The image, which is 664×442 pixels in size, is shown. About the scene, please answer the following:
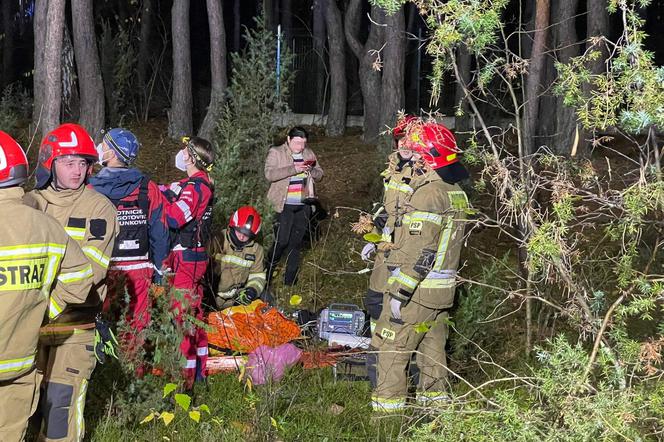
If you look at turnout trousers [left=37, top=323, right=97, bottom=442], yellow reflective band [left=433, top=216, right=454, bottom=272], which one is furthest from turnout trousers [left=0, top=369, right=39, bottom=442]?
yellow reflective band [left=433, top=216, right=454, bottom=272]

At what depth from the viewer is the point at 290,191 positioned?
953cm

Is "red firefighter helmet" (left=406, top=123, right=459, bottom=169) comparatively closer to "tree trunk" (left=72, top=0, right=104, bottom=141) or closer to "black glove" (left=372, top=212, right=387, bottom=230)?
"black glove" (left=372, top=212, right=387, bottom=230)

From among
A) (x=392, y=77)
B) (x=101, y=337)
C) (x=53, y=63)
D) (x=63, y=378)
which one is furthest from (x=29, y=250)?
(x=392, y=77)

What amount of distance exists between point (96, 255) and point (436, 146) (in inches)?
85.2

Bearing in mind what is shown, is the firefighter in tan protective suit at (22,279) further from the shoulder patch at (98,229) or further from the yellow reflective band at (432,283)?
the yellow reflective band at (432,283)

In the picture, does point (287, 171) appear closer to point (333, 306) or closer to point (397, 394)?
point (333, 306)

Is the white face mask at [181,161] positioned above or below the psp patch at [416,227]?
above

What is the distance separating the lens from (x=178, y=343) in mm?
5602

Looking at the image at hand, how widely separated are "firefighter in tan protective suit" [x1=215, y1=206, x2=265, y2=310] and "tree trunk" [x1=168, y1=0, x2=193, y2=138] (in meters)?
7.46

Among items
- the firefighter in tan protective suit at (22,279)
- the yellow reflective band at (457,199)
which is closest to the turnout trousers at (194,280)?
the yellow reflective band at (457,199)

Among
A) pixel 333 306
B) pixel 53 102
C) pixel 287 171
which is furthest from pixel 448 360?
pixel 53 102

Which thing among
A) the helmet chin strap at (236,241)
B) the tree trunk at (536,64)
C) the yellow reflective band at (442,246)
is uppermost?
the tree trunk at (536,64)

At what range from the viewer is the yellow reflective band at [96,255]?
483cm

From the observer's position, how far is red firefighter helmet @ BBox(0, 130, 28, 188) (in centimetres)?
400
